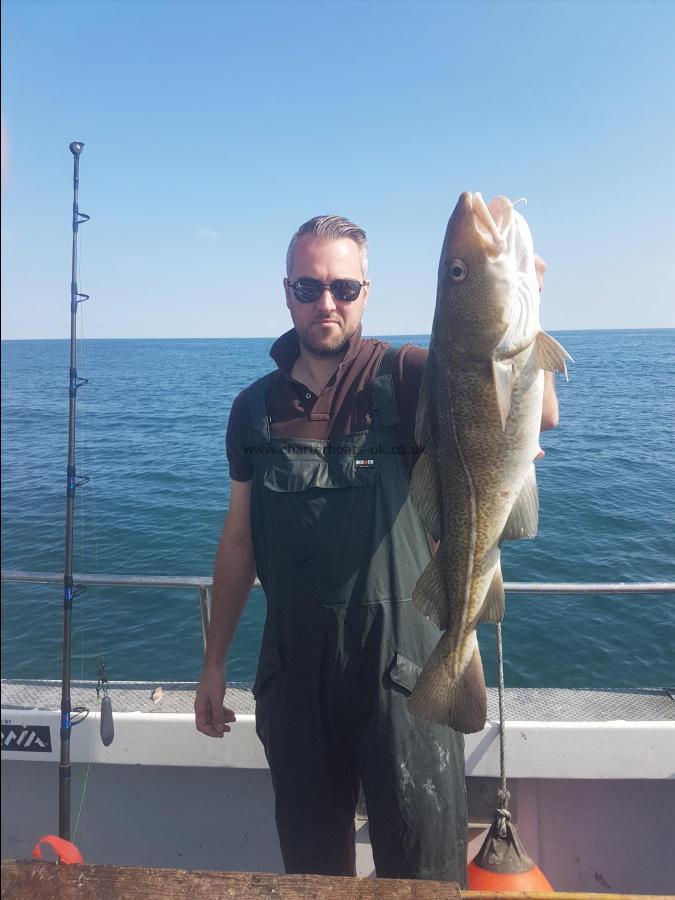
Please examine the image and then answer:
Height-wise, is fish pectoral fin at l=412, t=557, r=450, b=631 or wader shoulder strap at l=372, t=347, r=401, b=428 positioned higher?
wader shoulder strap at l=372, t=347, r=401, b=428

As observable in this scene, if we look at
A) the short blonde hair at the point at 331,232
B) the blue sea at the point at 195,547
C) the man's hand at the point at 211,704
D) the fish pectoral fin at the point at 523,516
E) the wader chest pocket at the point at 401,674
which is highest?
the short blonde hair at the point at 331,232

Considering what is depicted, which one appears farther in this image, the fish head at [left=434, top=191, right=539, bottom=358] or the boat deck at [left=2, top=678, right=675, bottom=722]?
the boat deck at [left=2, top=678, right=675, bottom=722]

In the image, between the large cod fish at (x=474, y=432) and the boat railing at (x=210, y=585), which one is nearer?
the large cod fish at (x=474, y=432)

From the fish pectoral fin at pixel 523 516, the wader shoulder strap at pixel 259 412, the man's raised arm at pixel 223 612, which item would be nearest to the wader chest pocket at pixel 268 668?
the man's raised arm at pixel 223 612

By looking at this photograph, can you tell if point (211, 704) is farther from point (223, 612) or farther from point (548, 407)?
point (548, 407)

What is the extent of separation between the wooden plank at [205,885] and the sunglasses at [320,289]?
2.23m

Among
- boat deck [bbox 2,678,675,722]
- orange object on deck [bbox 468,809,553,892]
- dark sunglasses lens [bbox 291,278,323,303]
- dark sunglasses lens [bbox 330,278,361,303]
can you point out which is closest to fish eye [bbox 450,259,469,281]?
dark sunglasses lens [bbox 330,278,361,303]

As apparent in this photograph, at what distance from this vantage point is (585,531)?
14852 mm

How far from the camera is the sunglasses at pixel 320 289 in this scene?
2730 mm

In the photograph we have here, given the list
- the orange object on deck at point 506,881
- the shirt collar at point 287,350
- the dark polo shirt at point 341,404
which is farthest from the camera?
the orange object on deck at point 506,881

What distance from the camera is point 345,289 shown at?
2750 millimetres

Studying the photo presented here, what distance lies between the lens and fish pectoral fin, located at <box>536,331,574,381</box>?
7.36ft

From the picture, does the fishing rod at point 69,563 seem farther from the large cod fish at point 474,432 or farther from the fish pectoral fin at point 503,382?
the fish pectoral fin at point 503,382

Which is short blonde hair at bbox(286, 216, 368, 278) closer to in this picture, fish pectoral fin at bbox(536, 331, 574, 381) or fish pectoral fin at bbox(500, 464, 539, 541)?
fish pectoral fin at bbox(536, 331, 574, 381)
